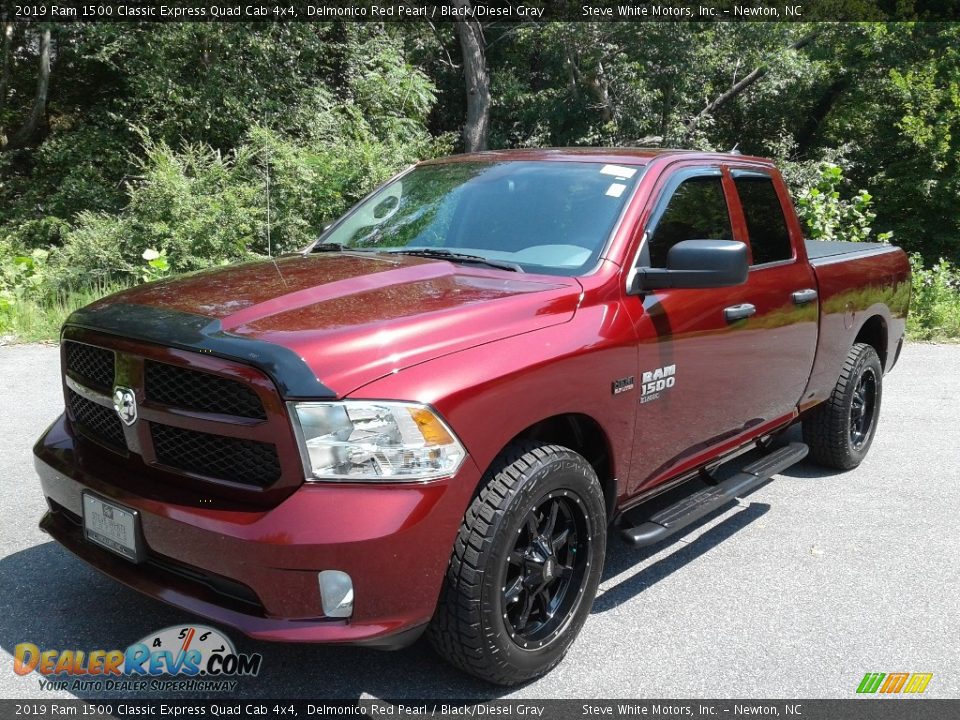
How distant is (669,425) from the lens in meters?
3.67

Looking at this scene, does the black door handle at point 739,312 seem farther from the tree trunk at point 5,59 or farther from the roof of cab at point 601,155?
the tree trunk at point 5,59

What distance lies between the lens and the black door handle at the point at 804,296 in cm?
455

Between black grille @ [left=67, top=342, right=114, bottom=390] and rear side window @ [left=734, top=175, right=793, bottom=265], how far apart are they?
305 centimetres

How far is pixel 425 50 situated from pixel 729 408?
76.4 feet

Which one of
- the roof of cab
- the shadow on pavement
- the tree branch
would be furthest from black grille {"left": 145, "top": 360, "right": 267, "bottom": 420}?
the tree branch

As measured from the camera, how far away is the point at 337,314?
112 inches

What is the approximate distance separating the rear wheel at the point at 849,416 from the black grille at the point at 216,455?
3.85 meters

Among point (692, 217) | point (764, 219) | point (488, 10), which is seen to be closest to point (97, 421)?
point (692, 217)

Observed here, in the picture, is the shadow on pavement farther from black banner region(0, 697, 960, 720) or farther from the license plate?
the license plate

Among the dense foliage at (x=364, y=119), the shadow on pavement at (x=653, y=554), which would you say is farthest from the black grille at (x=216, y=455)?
the dense foliage at (x=364, y=119)

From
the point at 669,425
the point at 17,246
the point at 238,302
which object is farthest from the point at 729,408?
the point at 17,246

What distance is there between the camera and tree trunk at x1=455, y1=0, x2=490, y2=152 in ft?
78.4

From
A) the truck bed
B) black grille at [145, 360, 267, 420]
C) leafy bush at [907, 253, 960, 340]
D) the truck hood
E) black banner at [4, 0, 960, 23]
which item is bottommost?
leafy bush at [907, 253, 960, 340]

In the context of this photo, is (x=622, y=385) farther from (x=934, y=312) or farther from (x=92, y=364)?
(x=934, y=312)
